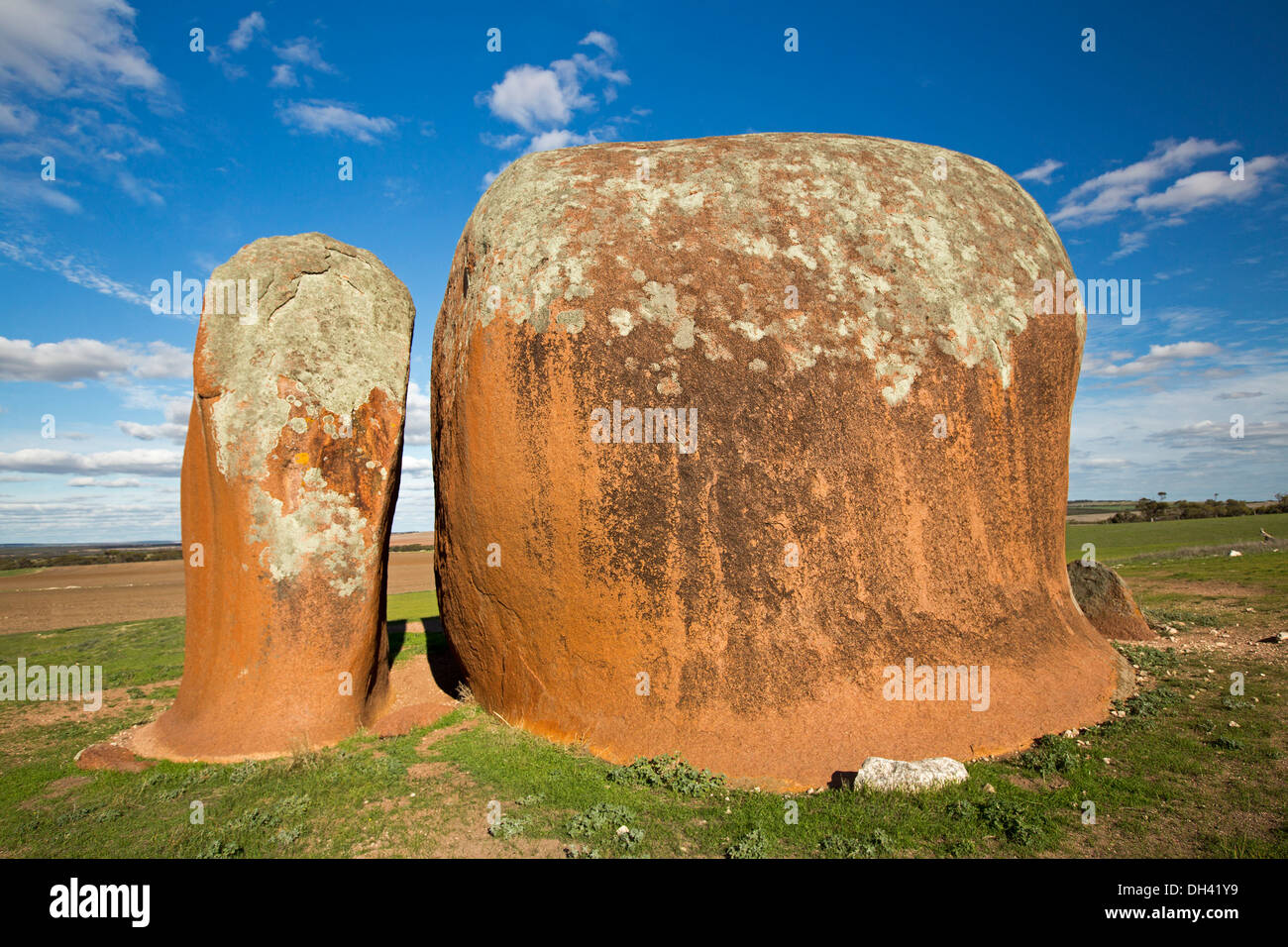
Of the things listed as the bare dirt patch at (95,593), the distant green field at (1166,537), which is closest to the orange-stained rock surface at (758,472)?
the bare dirt patch at (95,593)

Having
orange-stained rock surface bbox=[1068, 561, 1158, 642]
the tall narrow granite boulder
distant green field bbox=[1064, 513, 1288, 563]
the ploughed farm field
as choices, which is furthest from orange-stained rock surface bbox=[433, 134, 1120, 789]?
distant green field bbox=[1064, 513, 1288, 563]

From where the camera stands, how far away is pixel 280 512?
674 centimetres

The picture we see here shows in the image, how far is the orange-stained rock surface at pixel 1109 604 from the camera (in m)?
9.97

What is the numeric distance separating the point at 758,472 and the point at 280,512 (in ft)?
15.5

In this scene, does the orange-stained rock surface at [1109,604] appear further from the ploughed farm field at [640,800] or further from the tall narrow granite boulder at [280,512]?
the tall narrow granite boulder at [280,512]

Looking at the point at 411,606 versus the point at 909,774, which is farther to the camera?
the point at 411,606

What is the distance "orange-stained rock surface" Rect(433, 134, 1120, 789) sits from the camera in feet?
19.1

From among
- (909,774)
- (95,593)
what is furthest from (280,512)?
(95,593)

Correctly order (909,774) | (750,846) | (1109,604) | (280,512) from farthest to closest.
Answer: (1109,604) < (280,512) < (909,774) < (750,846)

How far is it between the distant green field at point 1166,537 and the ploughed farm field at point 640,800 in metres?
22.2

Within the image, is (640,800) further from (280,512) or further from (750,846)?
(280,512)

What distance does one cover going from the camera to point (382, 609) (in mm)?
7570
